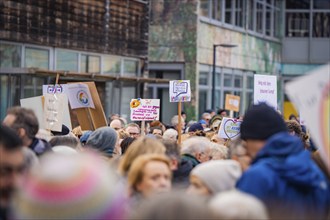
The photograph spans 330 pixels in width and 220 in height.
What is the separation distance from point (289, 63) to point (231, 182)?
3823 centimetres

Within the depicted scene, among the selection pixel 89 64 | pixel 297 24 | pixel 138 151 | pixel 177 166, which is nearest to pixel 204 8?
pixel 89 64

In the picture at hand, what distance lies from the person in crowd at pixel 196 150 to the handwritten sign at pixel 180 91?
25.2ft

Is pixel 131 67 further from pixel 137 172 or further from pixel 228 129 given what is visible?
pixel 137 172

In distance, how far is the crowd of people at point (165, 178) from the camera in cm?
279

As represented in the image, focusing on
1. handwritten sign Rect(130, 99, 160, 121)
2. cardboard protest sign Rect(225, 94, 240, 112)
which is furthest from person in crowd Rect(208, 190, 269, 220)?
cardboard protest sign Rect(225, 94, 240, 112)

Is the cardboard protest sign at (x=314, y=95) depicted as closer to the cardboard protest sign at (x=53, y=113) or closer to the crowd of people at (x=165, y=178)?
the crowd of people at (x=165, y=178)

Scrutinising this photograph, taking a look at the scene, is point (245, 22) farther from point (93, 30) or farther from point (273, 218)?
point (273, 218)

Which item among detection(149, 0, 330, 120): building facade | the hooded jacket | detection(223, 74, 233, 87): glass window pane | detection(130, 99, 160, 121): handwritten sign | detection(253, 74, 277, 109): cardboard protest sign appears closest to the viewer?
the hooded jacket

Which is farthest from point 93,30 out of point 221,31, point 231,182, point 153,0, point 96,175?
point 96,175

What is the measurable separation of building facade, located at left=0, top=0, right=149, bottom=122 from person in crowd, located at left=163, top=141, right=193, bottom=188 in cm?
1205

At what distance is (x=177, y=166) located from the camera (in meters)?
6.36

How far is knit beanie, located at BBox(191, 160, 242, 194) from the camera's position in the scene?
460 centimetres

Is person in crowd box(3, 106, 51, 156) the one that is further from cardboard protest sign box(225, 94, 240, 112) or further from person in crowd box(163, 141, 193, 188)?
cardboard protest sign box(225, 94, 240, 112)

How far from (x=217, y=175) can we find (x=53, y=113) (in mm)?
5100
